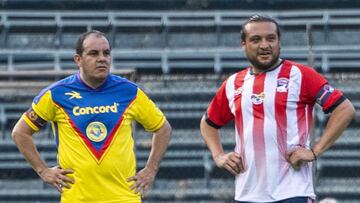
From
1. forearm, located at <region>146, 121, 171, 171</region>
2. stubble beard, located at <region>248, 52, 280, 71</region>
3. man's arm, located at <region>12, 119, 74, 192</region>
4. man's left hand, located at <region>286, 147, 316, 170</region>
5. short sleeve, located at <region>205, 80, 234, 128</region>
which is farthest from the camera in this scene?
forearm, located at <region>146, 121, 171, 171</region>

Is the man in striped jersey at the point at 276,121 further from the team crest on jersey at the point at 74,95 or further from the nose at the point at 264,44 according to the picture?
the team crest on jersey at the point at 74,95

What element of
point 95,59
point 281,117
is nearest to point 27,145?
point 95,59

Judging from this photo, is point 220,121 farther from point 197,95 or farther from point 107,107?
point 197,95

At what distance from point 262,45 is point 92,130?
1.26 meters

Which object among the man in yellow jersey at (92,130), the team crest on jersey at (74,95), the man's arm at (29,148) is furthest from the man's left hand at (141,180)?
the team crest on jersey at (74,95)

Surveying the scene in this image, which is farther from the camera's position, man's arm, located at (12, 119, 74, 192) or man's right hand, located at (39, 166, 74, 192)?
man's arm, located at (12, 119, 74, 192)

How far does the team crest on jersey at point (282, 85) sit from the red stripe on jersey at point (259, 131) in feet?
0.26

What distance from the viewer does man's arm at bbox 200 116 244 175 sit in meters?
4.78

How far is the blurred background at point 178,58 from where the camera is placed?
9.91 metres

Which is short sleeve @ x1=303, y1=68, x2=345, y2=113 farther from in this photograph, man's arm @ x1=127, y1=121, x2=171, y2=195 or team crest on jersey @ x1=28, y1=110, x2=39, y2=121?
team crest on jersey @ x1=28, y1=110, x2=39, y2=121

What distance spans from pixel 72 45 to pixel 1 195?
411 cm

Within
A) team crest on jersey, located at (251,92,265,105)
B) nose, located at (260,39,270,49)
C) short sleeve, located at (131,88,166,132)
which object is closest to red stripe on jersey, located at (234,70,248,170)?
team crest on jersey, located at (251,92,265,105)

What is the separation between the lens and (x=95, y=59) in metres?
5.46

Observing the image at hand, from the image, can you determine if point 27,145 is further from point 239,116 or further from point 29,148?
point 239,116
